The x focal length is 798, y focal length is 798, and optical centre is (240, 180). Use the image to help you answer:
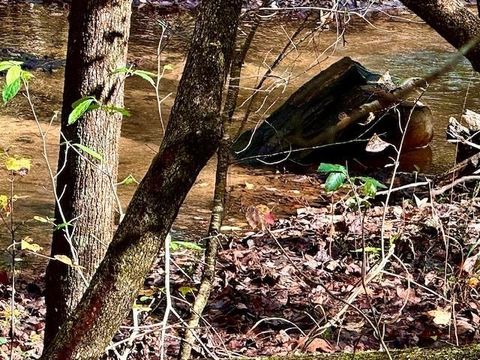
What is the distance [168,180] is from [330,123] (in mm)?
6245

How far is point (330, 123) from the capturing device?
7.87 metres

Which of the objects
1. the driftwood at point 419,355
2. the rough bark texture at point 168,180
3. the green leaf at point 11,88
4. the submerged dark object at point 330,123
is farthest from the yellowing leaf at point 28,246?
the submerged dark object at point 330,123

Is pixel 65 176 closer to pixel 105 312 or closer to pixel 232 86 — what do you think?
pixel 232 86

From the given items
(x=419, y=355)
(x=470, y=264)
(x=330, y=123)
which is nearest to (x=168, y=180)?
(x=419, y=355)

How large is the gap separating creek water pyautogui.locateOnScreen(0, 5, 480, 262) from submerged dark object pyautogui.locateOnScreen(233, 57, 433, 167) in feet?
1.03

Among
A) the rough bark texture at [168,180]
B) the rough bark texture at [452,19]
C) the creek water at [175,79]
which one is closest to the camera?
the rough bark texture at [168,180]

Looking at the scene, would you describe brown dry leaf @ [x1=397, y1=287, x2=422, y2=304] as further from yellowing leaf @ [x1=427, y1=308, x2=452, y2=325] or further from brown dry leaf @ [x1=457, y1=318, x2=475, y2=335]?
yellowing leaf @ [x1=427, y1=308, x2=452, y2=325]

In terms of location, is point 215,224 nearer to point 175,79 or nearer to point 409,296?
point 409,296

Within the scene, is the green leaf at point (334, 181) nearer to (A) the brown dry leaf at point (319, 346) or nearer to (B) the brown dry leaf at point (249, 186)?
(A) the brown dry leaf at point (319, 346)

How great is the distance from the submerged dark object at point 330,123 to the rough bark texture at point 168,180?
5.95 meters

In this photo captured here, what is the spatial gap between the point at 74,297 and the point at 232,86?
139 centimetres

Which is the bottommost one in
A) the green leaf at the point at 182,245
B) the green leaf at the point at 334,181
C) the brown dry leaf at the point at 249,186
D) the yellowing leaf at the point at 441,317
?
the brown dry leaf at the point at 249,186

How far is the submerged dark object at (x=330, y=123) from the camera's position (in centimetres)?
787

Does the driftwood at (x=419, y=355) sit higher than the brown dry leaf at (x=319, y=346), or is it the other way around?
the driftwood at (x=419, y=355)
